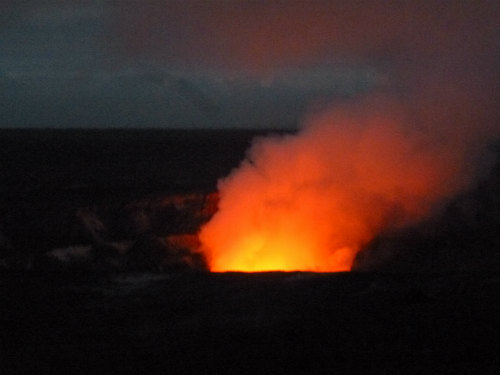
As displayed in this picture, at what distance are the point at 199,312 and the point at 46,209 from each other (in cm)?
2011

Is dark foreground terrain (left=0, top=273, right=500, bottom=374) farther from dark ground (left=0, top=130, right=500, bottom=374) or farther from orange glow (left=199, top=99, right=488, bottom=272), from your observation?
orange glow (left=199, top=99, right=488, bottom=272)

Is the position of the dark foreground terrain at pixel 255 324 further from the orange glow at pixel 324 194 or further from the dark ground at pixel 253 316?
the orange glow at pixel 324 194

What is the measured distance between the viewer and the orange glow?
2152 cm

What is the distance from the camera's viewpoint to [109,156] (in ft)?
294

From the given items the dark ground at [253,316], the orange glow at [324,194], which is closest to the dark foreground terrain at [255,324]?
the dark ground at [253,316]

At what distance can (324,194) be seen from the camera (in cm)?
2408

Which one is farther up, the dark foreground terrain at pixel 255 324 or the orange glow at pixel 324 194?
the orange glow at pixel 324 194

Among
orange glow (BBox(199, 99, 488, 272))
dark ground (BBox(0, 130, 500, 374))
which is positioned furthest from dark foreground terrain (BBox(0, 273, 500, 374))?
orange glow (BBox(199, 99, 488, 272))

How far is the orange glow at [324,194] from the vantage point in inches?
847

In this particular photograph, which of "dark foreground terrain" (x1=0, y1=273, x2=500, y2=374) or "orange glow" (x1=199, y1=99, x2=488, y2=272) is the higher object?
"orange glow" (x1=199, y1=99, x2=488, y2=272)

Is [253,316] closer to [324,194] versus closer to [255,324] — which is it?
Result: [255,324]

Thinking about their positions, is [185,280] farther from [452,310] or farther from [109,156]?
[109,156]

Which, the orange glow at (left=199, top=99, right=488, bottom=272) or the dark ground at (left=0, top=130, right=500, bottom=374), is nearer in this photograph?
the dark ground at (left=0, top=130, right=500, bottom=374)

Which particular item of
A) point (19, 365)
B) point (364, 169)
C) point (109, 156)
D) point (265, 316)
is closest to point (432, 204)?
point (364, 169)
